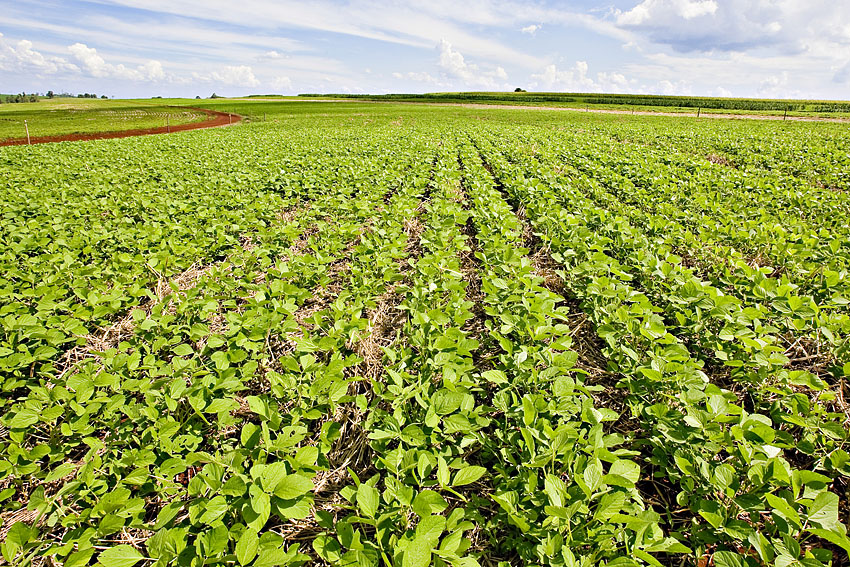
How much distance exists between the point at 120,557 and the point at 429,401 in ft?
5.00

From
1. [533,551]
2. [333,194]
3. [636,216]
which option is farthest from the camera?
[333,194]

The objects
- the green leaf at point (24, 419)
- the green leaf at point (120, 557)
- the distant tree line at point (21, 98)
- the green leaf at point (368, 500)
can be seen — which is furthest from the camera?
the distant tree line at point (21, 98)

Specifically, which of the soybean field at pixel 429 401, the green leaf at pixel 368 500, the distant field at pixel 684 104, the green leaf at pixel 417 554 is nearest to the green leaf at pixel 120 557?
the soybean field at pixel 429 401

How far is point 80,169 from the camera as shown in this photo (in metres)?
11.4

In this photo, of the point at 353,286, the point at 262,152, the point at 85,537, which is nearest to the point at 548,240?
the point at 353,286

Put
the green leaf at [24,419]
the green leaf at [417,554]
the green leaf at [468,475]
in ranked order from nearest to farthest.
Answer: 1. the green leaf at [417,554]
2. the green leaf at [468,475]
3. the green leaf at [24,419]

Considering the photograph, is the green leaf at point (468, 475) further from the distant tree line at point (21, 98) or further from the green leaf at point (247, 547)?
the distant tree line at point (21, 98)

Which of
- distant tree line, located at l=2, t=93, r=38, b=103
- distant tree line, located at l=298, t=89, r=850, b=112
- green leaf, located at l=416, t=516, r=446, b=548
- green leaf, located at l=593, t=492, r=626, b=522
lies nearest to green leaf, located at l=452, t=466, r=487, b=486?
green leaf, located at l=416, t=516, r=446, b=548

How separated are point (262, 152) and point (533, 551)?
16439 mm

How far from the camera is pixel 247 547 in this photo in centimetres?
153

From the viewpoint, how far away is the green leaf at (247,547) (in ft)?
4.91

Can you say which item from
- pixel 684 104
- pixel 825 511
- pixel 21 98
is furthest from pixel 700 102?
pixel 21 98

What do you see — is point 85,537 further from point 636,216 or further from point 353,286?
point 636,216

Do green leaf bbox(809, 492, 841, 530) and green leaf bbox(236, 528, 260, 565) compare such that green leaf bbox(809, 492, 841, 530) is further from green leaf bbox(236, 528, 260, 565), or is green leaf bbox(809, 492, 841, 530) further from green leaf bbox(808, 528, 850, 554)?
green leaf bbox(236, 528, 260, 565)
